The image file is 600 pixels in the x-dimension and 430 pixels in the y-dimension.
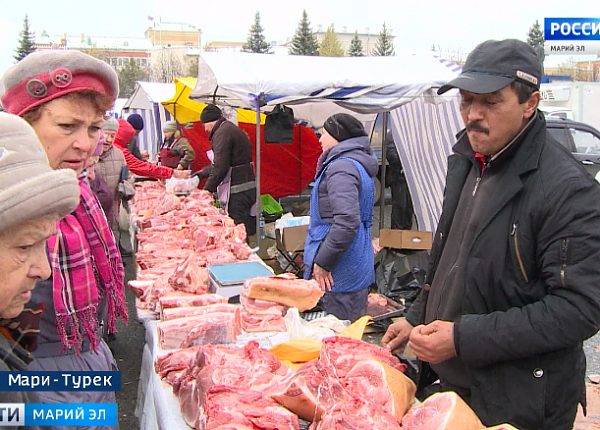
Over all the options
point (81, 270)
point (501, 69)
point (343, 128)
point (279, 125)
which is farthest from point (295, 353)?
point (279, 125)

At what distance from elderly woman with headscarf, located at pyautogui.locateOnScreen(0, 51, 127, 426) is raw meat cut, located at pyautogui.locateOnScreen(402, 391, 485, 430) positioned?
121cm

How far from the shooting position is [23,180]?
1.01 meters

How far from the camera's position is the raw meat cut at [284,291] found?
9.59 ft

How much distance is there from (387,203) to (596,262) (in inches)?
459

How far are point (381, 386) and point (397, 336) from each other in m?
0.59

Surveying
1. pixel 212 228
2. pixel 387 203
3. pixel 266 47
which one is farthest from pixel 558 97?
pixel 266 47

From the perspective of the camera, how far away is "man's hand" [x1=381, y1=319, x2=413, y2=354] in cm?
232

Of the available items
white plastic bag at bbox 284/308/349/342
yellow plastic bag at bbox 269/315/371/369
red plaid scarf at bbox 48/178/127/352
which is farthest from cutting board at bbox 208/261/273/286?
red plaid scarf at bbox 48/178/127/352

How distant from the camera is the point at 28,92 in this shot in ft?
5.60

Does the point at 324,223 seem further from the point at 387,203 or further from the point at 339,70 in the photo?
the point at 387,203

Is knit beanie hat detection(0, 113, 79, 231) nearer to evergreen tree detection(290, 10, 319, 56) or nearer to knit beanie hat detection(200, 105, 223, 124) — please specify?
knit beanie hat detection(200, 105, 223, 124)

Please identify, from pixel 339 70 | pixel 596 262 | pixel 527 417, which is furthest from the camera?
pixel 339 70

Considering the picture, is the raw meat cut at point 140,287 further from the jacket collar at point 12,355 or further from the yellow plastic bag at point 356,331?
the jacket collar at point 12,355

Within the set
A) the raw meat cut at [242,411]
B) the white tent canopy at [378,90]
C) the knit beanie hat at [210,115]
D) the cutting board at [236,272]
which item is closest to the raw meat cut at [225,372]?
the raw meat cut at [242,411]
